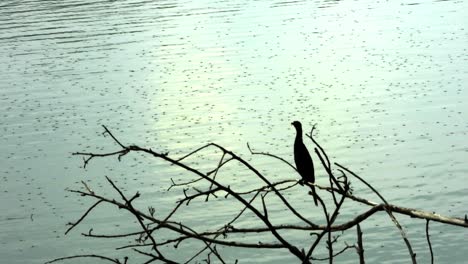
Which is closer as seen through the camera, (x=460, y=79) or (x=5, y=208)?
(x=5, y=208)

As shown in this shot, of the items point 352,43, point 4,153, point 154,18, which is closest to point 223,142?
point 4,153

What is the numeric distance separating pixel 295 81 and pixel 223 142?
7.22 metres

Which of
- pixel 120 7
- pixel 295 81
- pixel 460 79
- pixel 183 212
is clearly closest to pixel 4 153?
pixel 183 212

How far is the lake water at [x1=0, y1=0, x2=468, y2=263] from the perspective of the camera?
59.1 ft

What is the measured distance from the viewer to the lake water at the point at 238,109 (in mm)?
18000

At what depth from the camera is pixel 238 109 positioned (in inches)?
1046

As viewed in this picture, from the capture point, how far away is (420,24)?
1601 inches

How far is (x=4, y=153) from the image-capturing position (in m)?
24.1

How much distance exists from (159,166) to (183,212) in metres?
3.29

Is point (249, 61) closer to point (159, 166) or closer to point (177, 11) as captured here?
point (159, 166)

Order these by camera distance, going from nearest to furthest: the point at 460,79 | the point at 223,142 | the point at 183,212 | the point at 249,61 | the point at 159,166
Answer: the point at 183,212
the point at 159,166
the point at 223,142
the point at 460,79
the point at 249,61

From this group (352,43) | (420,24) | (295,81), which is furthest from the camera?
(420,24)

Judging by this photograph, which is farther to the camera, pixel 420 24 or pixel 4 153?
pixel 420 24

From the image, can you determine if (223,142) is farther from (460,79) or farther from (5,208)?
(460,79)
